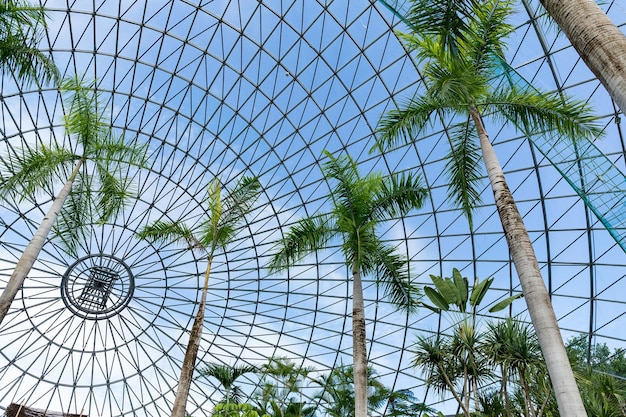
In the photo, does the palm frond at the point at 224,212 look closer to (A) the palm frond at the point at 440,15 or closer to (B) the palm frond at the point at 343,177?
(B) the palm frond at the point at 343,177

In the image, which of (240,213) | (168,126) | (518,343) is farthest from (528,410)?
(168,126)

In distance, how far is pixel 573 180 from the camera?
17.0 metres

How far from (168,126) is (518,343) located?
26491mm

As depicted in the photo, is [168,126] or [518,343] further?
[168,126]

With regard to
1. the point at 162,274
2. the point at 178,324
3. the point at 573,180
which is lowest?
the point at 573,180

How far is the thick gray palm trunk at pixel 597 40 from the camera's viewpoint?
620 cm

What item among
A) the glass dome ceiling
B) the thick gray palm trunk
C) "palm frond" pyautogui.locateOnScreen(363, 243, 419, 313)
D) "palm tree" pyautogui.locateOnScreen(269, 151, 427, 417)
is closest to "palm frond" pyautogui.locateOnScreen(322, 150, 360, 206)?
"palm tree" pyautogui.locateOnScreen(269, 151, 427, 417)

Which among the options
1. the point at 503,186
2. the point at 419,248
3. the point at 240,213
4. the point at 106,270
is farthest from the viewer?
the point at 106,270

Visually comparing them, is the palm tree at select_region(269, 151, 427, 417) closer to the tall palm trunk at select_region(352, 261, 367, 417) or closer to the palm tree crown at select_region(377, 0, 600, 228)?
the tall palm trunk at select_region(352, 261, 367, 417)

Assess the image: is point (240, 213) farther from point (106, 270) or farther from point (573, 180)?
point (106, 270)

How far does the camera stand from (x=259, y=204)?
1372 inches

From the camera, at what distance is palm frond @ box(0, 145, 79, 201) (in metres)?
17.2

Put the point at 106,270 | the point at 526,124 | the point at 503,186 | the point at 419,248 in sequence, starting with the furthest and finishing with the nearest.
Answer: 1. the point at 106,270
2. the point at 419,248
3. the point at 526,124
4. the point at 503,186

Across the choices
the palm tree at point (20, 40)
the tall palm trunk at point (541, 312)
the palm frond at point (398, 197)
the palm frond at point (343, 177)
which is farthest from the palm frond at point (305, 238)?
the palm tree at point (20, 40)
